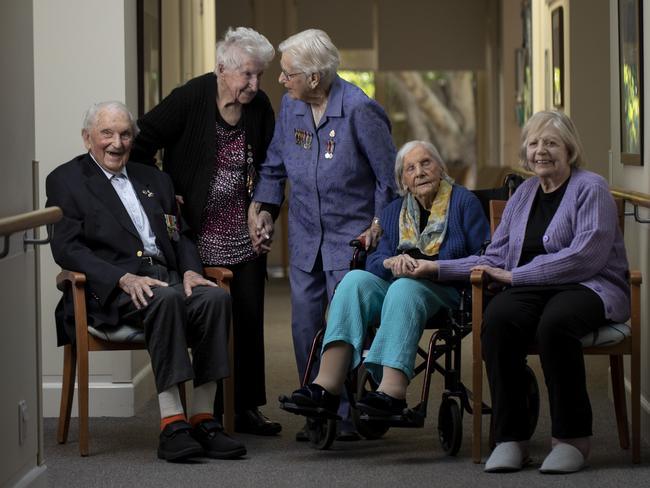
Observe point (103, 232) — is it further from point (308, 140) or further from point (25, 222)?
point (25, 222)

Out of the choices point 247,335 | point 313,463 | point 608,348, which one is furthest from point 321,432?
point 608,348

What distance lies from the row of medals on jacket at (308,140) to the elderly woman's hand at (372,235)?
0.30 metres

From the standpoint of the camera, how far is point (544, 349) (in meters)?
4.29

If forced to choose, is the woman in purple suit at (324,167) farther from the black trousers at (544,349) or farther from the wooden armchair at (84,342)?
the black trousers at (544,349)

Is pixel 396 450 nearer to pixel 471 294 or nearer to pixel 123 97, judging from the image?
pixel 471 294

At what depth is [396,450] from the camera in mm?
4750

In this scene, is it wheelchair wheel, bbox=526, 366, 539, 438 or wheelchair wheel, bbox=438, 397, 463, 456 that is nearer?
wheelchair wheel, bbox=438, 397, 463, 456

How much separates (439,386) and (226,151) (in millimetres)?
1805

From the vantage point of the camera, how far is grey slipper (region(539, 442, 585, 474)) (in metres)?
4.27

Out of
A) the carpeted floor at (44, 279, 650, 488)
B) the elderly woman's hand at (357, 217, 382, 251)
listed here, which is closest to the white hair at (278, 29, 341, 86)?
the elderly woman's hand at (357, 217, 382, 251)

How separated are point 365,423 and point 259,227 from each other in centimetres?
96

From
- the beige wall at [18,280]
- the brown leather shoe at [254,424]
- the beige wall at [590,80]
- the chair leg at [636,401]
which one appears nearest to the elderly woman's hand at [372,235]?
the brown leather shoe at [254,424]

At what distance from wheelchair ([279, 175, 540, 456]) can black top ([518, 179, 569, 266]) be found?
0.85 feet

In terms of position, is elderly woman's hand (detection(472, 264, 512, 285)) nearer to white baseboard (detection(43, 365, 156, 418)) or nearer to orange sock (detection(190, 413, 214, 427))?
orange sock (detection(190, 413, 214, 427))
